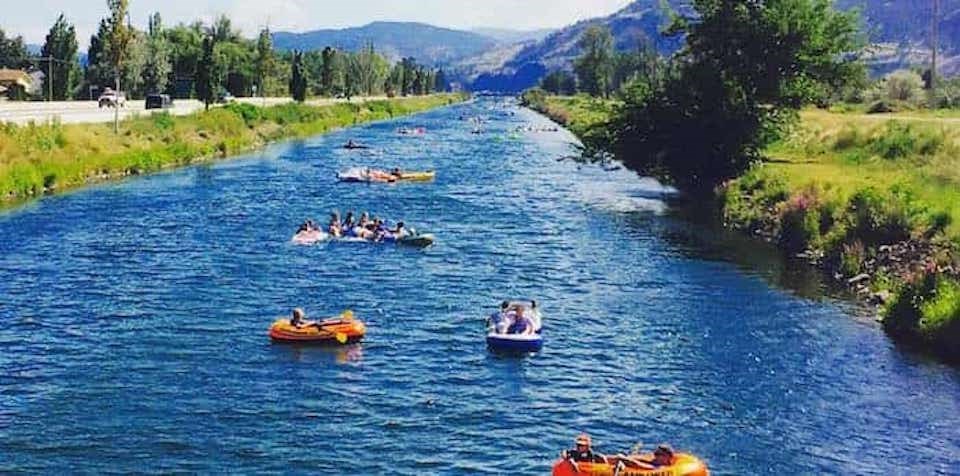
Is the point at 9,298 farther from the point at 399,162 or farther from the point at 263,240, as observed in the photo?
the point at 399,162

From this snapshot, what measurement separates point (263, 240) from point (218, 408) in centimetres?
2539

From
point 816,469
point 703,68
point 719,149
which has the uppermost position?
point 703,68

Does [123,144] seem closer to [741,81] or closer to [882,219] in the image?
[741,81]

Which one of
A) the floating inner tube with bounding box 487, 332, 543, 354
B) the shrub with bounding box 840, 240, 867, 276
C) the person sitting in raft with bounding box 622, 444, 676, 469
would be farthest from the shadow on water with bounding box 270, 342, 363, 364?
the shrub with bounding box 840, 240, 867, 276

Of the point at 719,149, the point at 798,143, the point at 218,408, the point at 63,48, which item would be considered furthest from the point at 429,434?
the point at 63,48

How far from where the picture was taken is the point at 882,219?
44344 millimetres

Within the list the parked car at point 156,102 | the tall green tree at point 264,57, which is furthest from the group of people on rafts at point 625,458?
the tall green tree at point 264,57

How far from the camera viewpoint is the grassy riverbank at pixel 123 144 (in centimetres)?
6594

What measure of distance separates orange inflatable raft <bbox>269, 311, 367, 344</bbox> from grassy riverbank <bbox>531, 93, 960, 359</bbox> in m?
17.6

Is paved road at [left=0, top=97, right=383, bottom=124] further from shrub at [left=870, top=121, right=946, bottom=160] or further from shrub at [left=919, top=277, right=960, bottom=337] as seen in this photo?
shrub at [left=919, top=277, right=960, bottom=337]

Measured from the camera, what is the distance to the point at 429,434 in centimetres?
2586

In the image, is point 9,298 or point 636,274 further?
point 636,274

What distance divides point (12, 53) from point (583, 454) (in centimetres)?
14639

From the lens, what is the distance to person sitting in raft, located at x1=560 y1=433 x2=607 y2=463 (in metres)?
22.9
